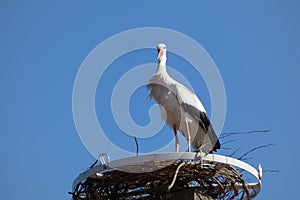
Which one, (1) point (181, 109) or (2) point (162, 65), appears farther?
(2) point (162, 65)

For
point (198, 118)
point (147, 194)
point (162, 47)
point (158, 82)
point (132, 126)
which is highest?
point (162, 47)

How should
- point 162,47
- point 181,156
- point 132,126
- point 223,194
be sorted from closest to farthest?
1. point 181,156
2. point 223,194
3. point 132,126
4. point 162,47

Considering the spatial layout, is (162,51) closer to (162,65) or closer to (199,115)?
(162,65)

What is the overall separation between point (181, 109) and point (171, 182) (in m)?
1.85

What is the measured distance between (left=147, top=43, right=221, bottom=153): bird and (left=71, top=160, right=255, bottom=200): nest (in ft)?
4.49

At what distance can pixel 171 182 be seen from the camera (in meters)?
4.30

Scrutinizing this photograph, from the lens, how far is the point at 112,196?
4559mm

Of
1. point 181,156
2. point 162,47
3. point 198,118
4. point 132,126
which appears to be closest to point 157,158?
point 181,156

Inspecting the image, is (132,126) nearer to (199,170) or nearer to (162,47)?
(199,170)

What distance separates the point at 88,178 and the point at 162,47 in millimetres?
2389

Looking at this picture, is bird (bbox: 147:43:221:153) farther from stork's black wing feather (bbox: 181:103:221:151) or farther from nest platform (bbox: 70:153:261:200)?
nest platform (bbox: 70:153:261:200)

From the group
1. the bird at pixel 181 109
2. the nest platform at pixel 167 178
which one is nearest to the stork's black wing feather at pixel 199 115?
Result: the bird at pixel 181 109

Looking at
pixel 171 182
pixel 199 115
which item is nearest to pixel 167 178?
pixel 171 182

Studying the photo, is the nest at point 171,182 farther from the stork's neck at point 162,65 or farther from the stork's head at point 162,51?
the stork's head at point 162,51
